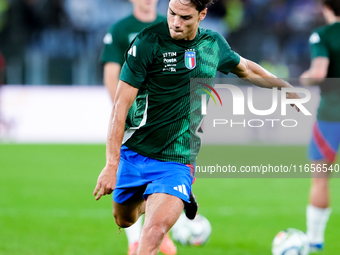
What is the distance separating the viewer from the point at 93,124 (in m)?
15.0

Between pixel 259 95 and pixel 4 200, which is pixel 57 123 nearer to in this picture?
pixel 259 95

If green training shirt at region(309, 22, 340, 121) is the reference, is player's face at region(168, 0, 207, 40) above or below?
above

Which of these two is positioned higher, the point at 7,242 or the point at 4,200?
the point at 7,242

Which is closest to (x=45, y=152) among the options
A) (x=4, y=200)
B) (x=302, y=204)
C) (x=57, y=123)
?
(x=57, y=123)

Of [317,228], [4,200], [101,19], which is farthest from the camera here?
[101,19]

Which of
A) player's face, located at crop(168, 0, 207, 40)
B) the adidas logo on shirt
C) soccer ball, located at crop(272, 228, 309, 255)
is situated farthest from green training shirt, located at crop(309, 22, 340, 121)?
the adidas logo on shirt

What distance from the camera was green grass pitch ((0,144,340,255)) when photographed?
5.55m

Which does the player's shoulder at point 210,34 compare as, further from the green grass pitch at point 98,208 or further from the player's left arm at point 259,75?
the green grass pitch at point 98,208

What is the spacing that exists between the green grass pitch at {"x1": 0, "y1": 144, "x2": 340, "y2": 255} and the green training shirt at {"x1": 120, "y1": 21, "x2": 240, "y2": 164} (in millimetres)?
1782

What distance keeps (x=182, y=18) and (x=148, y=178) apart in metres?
1.11

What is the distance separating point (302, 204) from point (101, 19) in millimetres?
12943

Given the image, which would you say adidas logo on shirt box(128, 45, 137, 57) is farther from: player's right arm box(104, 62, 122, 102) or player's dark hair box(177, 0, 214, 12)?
player's right arm box(104, 62, 122, 102)

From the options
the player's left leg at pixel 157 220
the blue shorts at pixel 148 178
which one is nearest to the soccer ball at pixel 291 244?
the blue shorts at pixel 148 178

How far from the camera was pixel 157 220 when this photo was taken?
3.45 meters
